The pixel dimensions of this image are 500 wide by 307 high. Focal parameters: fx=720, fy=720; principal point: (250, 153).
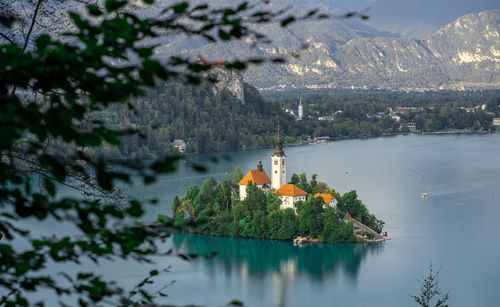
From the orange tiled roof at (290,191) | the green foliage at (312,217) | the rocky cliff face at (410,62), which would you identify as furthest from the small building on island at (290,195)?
the rocky cliff face at (410,62)

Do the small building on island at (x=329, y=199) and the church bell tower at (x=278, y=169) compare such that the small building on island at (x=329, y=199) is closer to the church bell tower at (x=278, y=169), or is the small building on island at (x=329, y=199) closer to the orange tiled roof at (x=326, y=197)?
the orange tiled roof at (x=326, y=197)

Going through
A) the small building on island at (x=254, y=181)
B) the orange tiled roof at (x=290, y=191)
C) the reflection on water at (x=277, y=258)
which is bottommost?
the reflection on water at (x=277, y=258)

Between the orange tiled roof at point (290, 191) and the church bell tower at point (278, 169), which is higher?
the church bell tower at point (278, 169)

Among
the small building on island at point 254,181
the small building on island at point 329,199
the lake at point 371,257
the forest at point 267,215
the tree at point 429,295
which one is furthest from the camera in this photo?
the small building on island at point 254,181

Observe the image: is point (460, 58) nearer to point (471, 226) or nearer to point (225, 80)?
→ point (225, 80)

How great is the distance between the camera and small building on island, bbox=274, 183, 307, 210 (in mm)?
15188

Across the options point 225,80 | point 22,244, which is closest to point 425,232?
point 22,244

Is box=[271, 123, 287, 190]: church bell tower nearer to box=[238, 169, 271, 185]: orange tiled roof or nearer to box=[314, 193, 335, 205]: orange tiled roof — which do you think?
box=[238, 169, 271, 185]: orange tiled roof

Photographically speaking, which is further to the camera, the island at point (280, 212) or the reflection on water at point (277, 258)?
the island at point (280, 212)

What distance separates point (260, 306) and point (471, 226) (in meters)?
6.46

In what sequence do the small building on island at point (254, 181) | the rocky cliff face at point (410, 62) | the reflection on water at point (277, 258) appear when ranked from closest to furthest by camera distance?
1. the reflection on water at point (277, 258)
2. the small building on island at point (254, 181)
3. the rocky cliff face at point (410, 62)

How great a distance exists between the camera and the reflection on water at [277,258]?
12297mm

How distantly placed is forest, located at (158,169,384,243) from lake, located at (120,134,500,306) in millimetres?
A: 266

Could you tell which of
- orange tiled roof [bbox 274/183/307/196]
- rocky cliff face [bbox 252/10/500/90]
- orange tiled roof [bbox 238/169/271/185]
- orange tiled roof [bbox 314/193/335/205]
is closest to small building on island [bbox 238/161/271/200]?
orange tiled roof [bbox 238/169/271/185]
